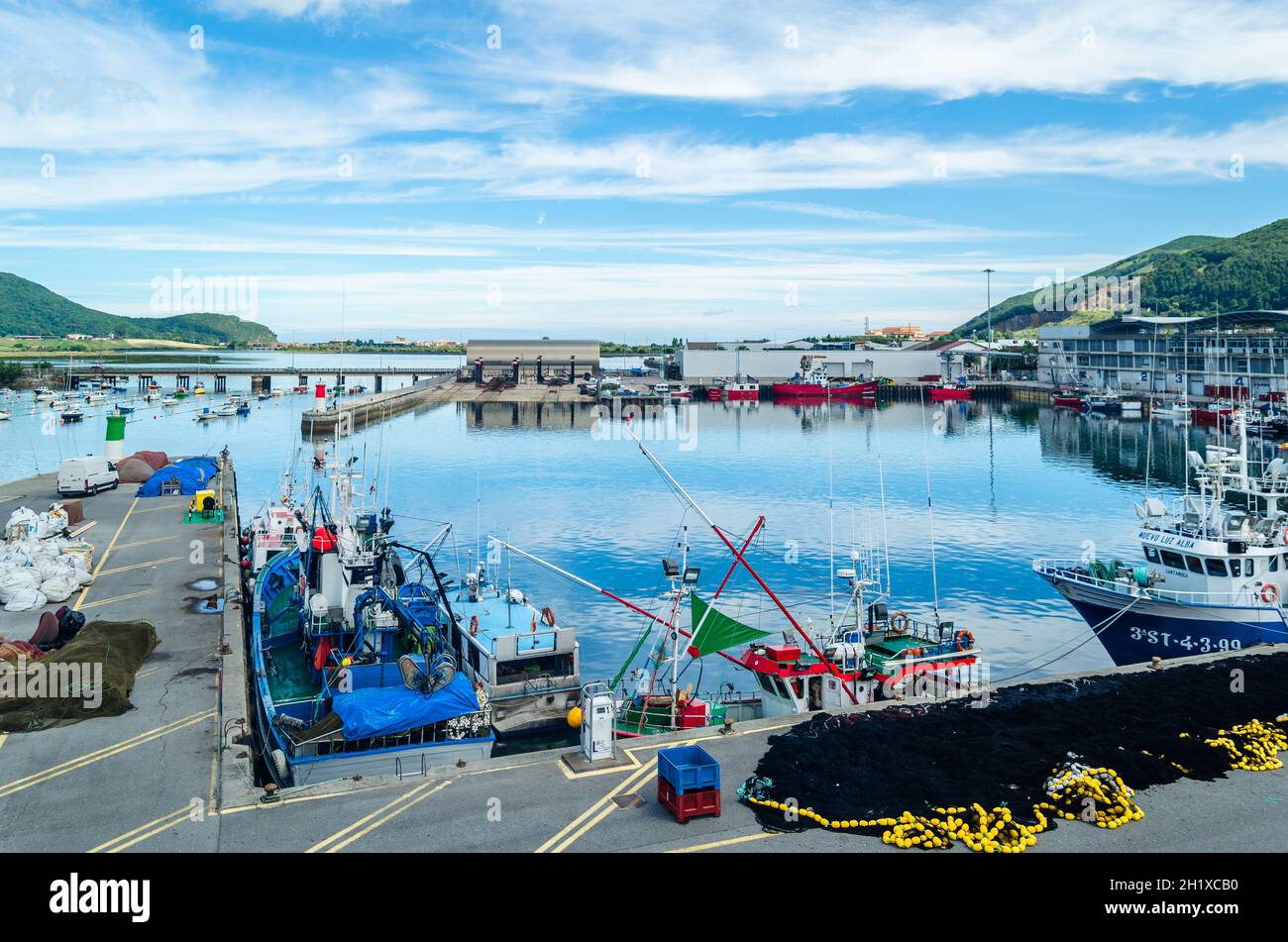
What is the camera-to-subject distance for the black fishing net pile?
52.8 ft

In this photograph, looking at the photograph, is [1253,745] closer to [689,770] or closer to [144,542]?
[689,770]

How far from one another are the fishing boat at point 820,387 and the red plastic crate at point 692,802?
6482 inches

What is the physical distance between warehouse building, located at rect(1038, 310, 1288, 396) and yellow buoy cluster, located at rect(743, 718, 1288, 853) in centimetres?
10326

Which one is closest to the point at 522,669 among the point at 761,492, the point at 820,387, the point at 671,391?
the point at 761,492

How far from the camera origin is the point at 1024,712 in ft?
67.0

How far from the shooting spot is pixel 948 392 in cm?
17688

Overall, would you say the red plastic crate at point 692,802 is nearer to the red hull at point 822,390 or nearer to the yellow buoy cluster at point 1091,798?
the yellow buoy cluster at point 1091,798

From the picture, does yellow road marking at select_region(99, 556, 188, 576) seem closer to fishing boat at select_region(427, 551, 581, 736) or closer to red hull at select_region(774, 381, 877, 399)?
fishing boat at select_region(427, 551, 581, 736)

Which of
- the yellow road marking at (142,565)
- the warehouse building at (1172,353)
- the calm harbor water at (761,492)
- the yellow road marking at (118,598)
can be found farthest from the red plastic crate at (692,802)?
→ the warehouse building at (1172,353)

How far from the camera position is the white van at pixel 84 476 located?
50562 mm

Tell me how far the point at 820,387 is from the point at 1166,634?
149 m
